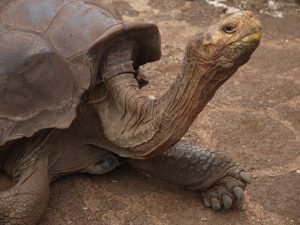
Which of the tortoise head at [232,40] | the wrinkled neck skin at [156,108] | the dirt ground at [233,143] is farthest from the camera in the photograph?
the dirt ground at [233,143]

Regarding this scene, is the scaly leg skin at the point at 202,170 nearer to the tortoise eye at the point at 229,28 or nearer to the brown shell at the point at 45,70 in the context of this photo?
the brown shell at the point at 45,70

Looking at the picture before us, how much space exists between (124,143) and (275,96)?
1746 millimetres

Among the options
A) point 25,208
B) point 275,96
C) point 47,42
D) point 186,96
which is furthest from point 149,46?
point 275,96

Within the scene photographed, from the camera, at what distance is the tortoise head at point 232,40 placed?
2221 millimetres

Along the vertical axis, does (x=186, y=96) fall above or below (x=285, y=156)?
above

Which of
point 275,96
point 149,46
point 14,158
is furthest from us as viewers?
point 275,96

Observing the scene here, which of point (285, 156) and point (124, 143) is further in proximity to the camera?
point (285, 156)

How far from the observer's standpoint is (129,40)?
3100mm

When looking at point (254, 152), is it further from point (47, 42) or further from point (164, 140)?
point (47, 42)

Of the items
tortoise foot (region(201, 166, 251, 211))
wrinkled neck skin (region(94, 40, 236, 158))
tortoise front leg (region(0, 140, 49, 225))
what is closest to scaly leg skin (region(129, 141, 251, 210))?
tortoise foot (region(201, 166, 251, 211))

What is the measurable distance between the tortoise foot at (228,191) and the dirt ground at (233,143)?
47 mm

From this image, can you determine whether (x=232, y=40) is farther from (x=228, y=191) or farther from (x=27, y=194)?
(x=27, y=194)

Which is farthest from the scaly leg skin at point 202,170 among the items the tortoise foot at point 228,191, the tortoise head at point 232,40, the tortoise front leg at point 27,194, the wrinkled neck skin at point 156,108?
the tortoise head at point 232,40

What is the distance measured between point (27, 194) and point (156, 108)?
754mm
